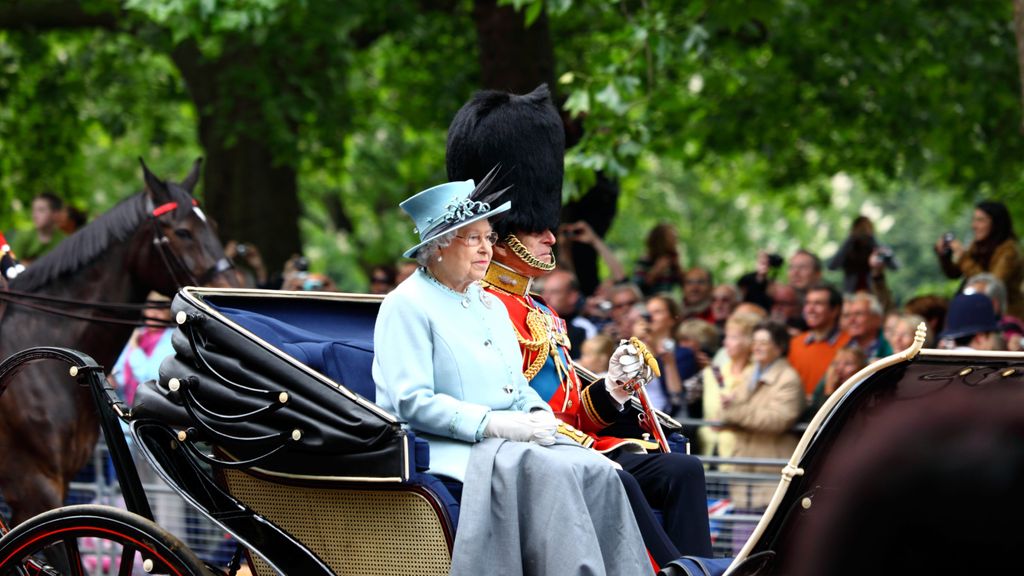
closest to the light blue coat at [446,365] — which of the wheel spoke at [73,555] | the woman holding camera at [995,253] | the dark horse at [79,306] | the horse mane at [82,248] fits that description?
the wheel spoke at [73,555]

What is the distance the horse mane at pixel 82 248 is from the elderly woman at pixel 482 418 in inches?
97.1

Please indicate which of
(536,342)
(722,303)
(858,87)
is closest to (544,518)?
(536,342)

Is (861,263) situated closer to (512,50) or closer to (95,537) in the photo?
(512,50)

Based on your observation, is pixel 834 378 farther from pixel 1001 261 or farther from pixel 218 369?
pixel 218 369

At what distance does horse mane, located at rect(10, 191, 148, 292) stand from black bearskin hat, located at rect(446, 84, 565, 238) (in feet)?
6.76

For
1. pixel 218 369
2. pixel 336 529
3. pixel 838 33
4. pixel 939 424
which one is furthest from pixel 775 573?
pixel 838 33

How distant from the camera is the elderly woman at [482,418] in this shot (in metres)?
4.04

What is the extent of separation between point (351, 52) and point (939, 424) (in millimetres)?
10552

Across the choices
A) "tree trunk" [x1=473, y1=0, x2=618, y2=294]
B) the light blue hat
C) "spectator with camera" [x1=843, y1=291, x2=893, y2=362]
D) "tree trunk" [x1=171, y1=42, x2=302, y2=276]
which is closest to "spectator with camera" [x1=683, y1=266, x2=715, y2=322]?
"tree trunk" [x1=473, y1=0, x2=618, y2=294]

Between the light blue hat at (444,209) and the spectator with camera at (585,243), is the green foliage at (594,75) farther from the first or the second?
the light blue hat at (444,209)

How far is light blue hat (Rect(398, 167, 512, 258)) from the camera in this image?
4.40 meters

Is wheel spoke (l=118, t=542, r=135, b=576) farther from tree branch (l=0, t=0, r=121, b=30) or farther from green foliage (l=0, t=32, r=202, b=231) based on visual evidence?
green foliage (l=0, t=32, r=202, b=231)

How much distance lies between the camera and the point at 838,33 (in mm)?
13102

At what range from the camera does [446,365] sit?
14.7ft
